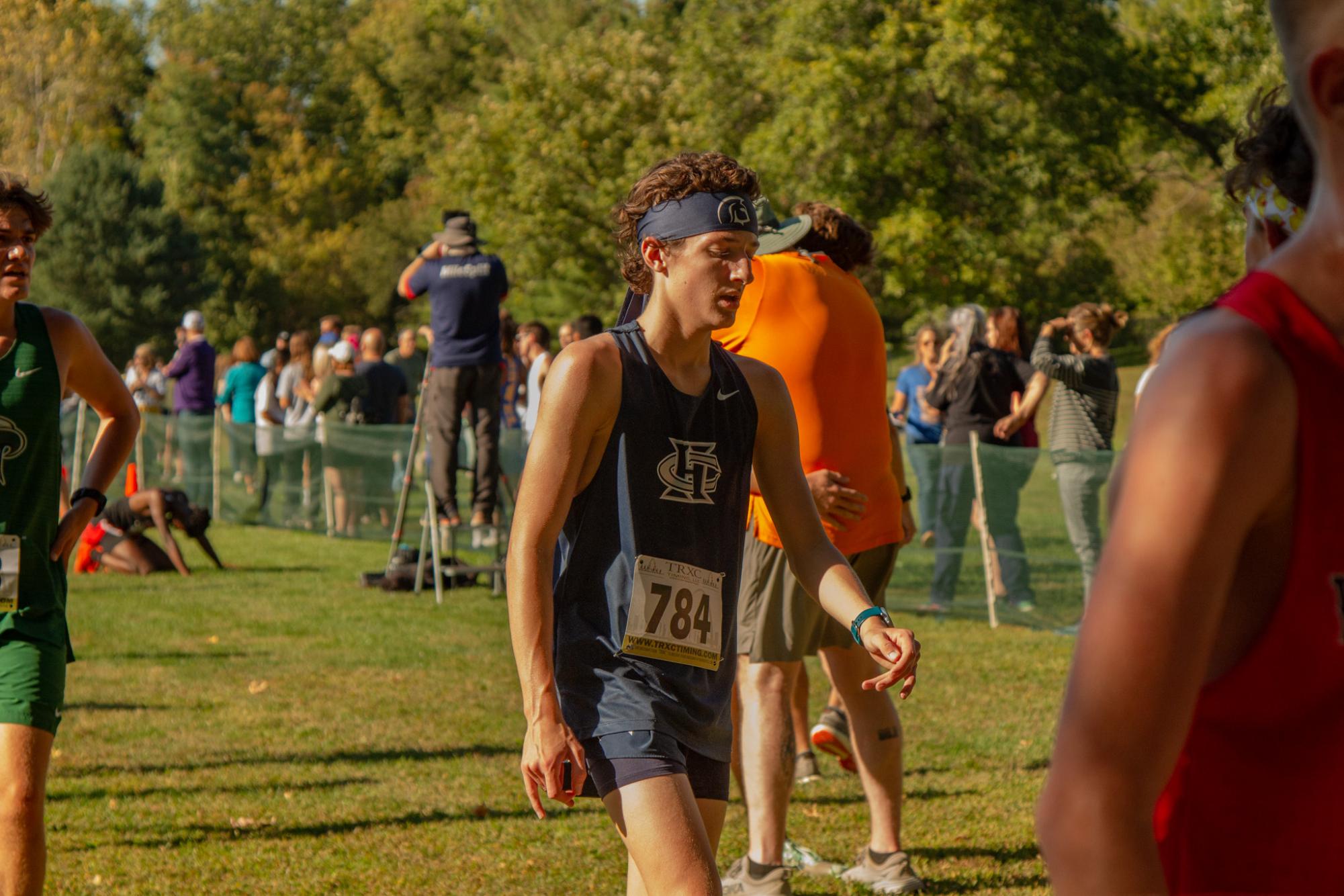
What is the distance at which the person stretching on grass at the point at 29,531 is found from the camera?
386cm

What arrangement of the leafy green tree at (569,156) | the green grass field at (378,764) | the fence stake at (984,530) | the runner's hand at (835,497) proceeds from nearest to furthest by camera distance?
the runner's hand at (835,497) < the green grass field at (378,764) < the fence stake at (984,530) < the leafy green tree at (569,156)

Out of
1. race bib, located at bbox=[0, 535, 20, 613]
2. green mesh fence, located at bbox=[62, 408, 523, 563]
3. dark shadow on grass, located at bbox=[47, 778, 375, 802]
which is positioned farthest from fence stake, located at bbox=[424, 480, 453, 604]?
race bib, located at bbox=[0, 535, 20, 613]

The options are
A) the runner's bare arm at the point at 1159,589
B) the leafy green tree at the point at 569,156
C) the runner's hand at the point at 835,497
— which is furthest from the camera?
the leafy green tree at the point at 569,156

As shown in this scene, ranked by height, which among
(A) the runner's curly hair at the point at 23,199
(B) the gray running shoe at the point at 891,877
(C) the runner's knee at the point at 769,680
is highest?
(A) the runner's curly hair at the point at 23,199

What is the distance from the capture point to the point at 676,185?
357 centimetres

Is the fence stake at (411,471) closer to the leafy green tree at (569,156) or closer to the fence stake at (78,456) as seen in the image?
the fence stake at (78,456)

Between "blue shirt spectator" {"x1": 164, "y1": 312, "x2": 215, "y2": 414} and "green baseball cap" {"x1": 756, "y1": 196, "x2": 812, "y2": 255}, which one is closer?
"green baseball cap" {"x1": 756, "y1": 196, "x2": 812, "y2": 255}

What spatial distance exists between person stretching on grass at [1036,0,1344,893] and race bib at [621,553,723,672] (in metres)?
1.97

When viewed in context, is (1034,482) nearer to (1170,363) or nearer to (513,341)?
(513,341)

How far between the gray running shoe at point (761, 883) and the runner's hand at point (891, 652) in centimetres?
216

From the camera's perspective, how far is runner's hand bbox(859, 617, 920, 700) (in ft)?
9.76

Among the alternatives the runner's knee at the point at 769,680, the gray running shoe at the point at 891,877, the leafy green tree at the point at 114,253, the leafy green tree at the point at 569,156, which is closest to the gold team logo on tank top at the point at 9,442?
the runner's knee at the point at 769,680

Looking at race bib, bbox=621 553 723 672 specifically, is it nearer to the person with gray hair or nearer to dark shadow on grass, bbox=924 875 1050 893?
dark shadow on grass, bbox=924 875 1050 893

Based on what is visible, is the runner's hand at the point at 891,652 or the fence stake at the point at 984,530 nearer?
the runner's hand at the point at 891,652
